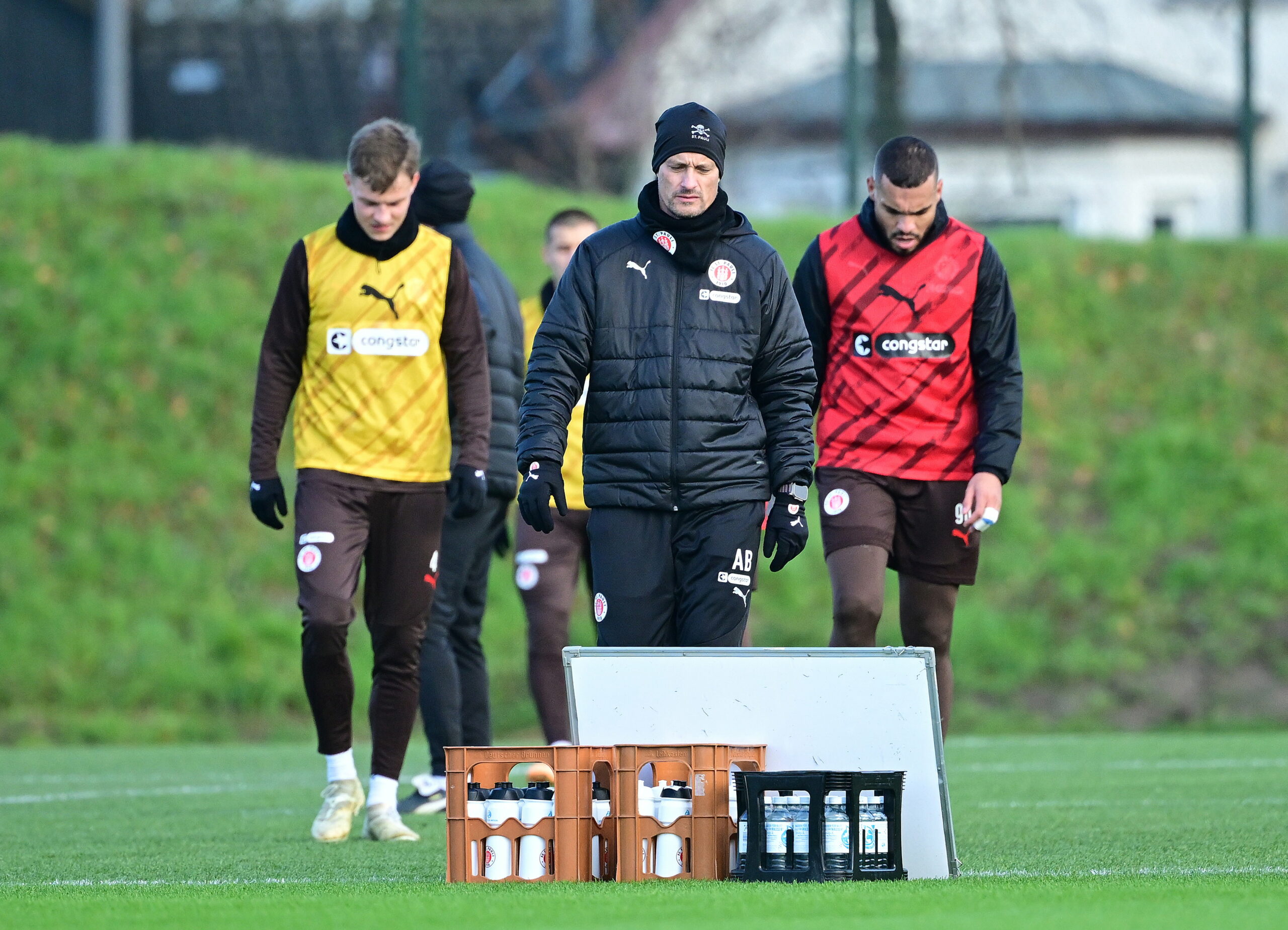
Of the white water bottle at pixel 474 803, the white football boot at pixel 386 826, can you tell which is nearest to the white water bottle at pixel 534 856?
the white water bottle at pixel 474 803

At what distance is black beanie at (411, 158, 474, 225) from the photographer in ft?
28.1

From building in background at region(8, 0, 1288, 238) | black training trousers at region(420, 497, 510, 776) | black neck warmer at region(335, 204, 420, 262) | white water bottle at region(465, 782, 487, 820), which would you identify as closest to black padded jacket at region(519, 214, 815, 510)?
white water bottle at region(465, 782, 487, 820)

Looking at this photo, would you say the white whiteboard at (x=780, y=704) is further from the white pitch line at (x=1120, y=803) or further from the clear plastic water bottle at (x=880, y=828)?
the white pitch line at (x=1120, y=803)

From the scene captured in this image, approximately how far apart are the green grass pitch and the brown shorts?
3.16ft

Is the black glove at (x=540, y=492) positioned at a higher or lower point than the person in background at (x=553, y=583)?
higher

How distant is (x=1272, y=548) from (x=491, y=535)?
9.77 meters

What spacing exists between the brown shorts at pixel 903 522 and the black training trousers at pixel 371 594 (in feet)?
4.63

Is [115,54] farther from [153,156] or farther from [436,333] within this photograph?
[436,333]

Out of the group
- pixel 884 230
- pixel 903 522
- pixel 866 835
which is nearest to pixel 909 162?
pixel 884 230

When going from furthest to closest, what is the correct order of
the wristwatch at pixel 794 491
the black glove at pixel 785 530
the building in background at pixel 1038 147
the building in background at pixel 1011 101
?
the building in background at pixel 1038 147 → the building in background at pixel 1011 101 → the wristwatch at pixel 794 491 → the black glove at pixel 785 530

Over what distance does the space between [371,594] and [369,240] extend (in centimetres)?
126

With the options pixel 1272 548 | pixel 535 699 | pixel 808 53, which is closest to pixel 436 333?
pixel 535 699

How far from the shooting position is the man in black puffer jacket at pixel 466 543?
8.38 meters

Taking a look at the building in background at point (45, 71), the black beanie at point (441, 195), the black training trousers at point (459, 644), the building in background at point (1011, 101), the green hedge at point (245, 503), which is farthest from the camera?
the building in background at point (45, 71)
